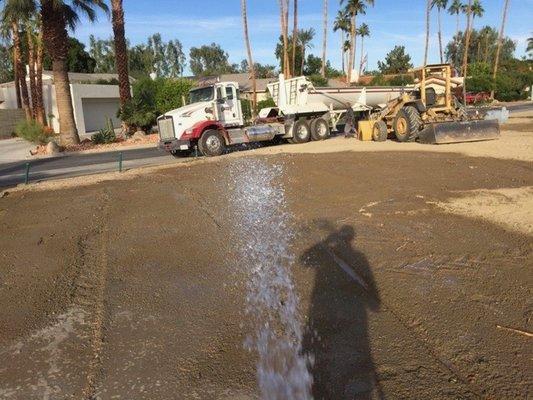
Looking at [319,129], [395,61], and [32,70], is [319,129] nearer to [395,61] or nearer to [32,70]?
[32,70]

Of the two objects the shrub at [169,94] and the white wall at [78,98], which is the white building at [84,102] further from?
the shrub at [169,94]

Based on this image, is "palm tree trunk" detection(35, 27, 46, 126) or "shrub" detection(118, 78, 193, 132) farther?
"palm tree trunk" detection(35, 27, 46, 126)

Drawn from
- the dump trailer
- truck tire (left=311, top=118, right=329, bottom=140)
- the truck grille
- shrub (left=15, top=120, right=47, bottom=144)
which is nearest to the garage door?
shrub (left=15, top=120, right=47, bottom=144)

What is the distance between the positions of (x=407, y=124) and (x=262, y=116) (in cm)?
647

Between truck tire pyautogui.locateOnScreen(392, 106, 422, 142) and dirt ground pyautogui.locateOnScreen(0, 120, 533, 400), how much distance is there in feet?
24.9

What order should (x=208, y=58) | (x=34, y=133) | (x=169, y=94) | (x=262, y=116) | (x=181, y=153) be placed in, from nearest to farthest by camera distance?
(x=181, y=153)
(x=262, y=116)
(x=34, y=133)
(x=169, y=94)
(x=208, y=58)

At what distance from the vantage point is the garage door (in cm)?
4169

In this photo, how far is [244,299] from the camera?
4.88 metres

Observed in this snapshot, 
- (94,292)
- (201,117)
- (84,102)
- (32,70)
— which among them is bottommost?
(94,292)

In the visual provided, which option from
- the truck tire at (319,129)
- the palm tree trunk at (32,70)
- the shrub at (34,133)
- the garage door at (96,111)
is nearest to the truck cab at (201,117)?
the truck tire at (319,129)

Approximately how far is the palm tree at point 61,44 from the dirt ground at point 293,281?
51.0ft

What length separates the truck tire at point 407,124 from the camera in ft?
58.2

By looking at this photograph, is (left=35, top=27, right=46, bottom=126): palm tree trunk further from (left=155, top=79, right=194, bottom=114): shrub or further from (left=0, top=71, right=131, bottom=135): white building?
(left=155, top=79, right=194, bottom=114): shrub

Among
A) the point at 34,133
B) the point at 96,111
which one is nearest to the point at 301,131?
the point at 34,133
